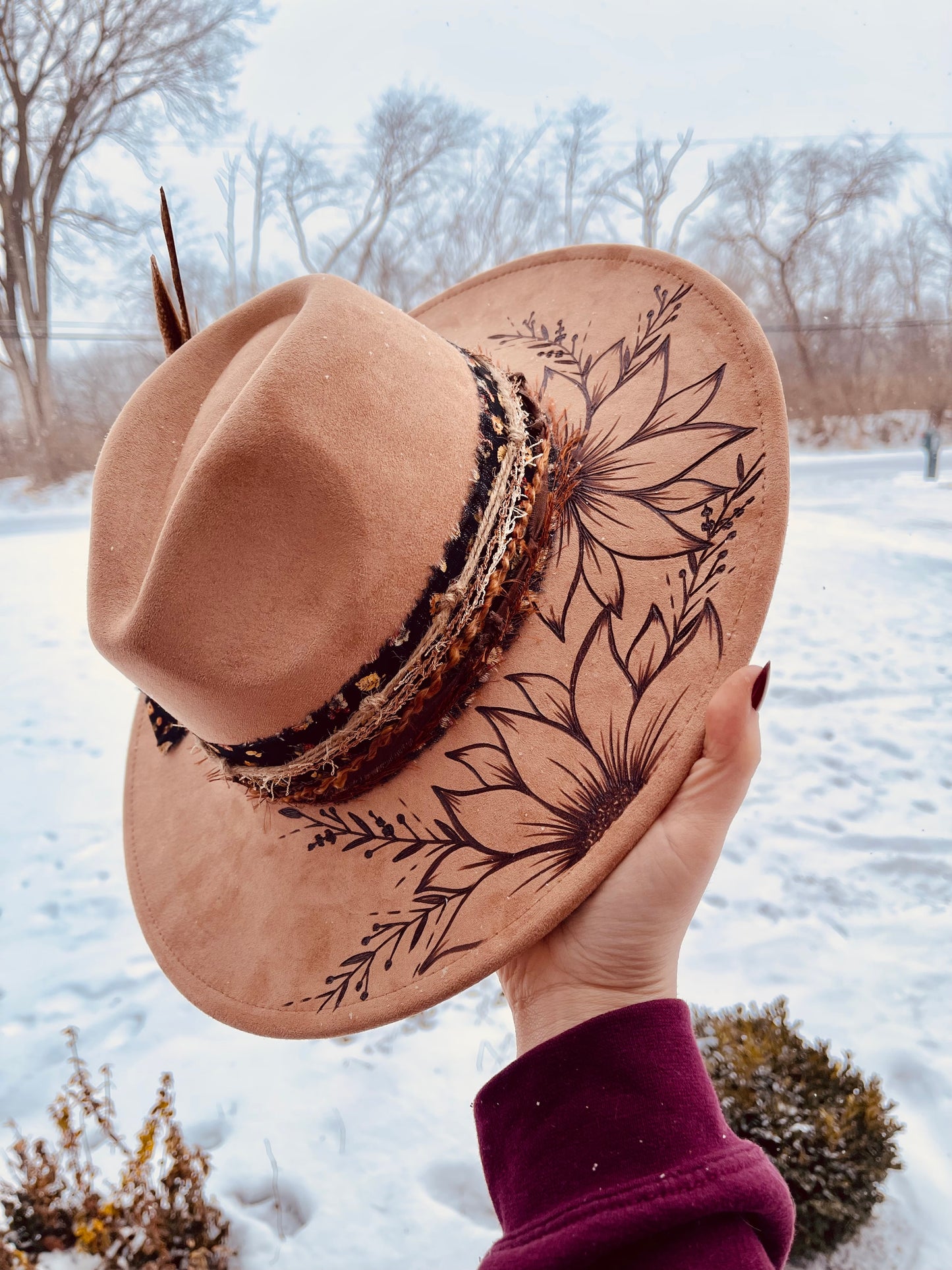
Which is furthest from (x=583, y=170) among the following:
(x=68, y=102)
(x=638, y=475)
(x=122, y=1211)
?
(x=122, y=1211)

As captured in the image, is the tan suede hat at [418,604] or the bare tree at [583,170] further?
the bare tree at [583,170]

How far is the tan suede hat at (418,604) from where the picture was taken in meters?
0.65

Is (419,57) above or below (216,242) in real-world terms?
above

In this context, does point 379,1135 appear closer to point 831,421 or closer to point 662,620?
point 662,620

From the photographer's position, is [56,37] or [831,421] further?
[56,37]

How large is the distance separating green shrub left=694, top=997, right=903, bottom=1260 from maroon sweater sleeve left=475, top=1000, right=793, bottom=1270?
3.00 ft

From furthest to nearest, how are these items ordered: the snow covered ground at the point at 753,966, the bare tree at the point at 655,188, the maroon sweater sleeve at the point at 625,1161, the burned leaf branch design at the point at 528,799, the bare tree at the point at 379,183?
the bare tree at the point at 379,183
the bare tree at the point at 655,188
the snow covered ground at the point at 753,966
the burned leaf branch design at the point at 528,799
the maroon sweater sleeve at the point at 625,1161

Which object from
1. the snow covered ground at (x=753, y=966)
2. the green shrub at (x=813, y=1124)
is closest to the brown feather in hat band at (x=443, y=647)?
the green shrub at (x=813, y=1124)

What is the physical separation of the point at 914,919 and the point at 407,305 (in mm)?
2066

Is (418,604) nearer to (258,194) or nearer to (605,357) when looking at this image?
(605,357)

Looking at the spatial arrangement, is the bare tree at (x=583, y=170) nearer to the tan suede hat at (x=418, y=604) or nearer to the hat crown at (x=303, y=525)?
the tan suede hat at (x=418, y=604)

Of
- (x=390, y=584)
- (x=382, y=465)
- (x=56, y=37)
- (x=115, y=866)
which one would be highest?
(x=56, y=37)

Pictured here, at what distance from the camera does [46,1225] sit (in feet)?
4.88

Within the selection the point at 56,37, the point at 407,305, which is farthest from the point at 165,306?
the point at 56,37
